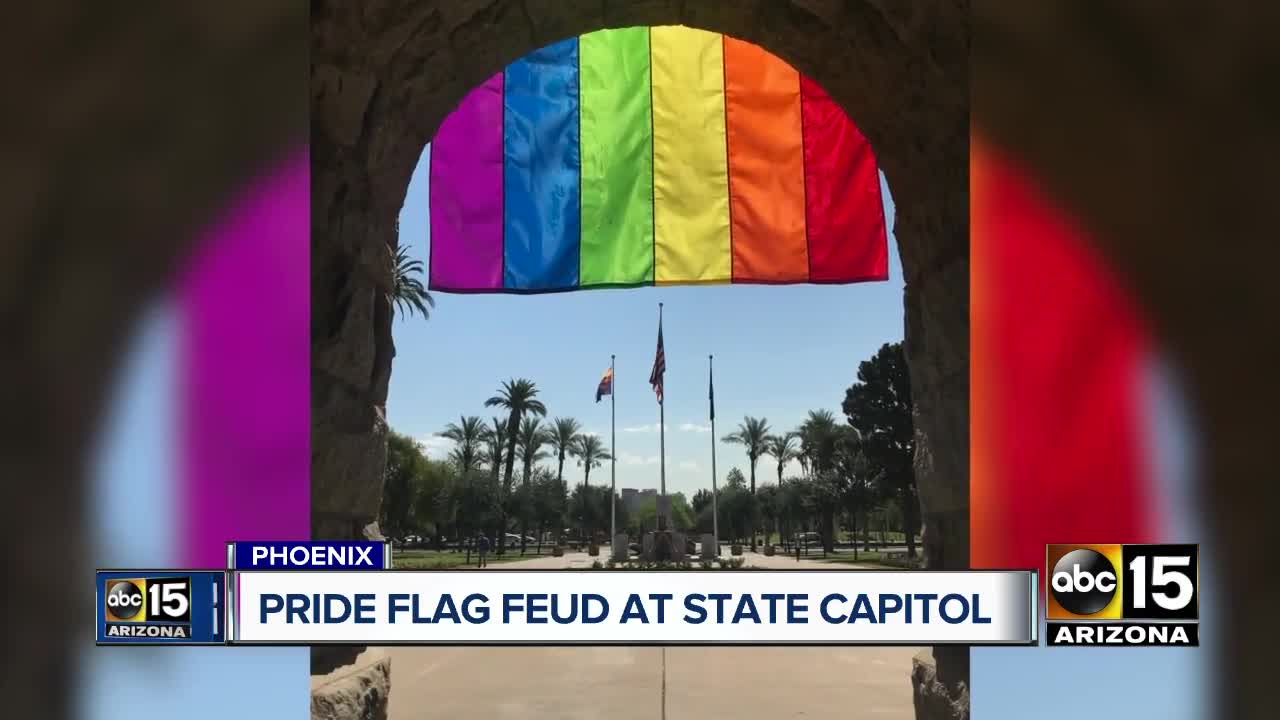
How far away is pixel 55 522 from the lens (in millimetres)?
4281

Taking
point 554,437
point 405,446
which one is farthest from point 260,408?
point 554,437

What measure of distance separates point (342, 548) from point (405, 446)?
30016mm

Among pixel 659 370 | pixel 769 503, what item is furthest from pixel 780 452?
pixel 659 370

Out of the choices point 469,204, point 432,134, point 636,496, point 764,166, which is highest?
point 764,166

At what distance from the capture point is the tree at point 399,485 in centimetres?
3211

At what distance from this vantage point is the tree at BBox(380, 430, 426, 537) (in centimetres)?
3211

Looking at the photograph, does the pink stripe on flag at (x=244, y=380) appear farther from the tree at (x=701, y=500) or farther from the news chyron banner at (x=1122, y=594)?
the tree at (x=701, y=500)

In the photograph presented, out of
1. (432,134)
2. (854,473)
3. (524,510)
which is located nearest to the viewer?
(432,134)

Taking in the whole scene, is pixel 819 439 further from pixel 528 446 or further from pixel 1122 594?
pixel 1122 594

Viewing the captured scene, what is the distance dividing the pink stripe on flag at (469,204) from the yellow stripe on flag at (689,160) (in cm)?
149

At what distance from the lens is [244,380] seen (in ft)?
14.2

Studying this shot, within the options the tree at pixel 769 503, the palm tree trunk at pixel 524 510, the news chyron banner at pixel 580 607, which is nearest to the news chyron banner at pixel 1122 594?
the news chyron banner at pixel 580 607

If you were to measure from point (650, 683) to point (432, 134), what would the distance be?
534 cm

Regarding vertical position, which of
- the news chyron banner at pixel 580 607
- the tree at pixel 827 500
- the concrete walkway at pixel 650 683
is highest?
the news chyron banner at pixel 580 607
